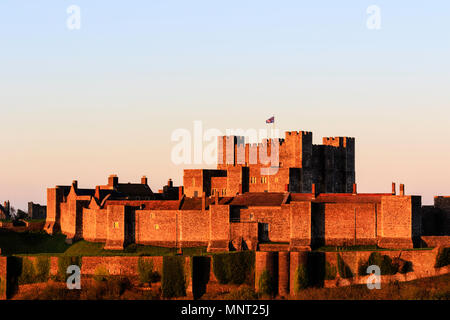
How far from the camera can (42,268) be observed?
98.8m

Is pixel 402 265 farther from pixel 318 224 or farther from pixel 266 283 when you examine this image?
pixel 266 283

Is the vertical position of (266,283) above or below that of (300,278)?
below

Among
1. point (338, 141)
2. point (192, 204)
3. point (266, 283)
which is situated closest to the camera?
point (266, 283)

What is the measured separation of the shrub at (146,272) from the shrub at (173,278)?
3.27ft

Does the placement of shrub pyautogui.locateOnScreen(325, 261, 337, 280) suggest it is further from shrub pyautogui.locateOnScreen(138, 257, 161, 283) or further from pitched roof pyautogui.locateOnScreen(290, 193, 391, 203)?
shrub pyautogui.locateOnScreen(138, 257, 161, 283)

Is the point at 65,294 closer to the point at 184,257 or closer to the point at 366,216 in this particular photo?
the point at 184,257

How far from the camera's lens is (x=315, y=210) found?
10094cm

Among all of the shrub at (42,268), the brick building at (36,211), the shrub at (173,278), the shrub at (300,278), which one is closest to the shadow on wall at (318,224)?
the shrub at (300,278)

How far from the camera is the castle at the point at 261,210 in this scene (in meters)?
100

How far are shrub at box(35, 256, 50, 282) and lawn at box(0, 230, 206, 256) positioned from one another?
4.45 metres

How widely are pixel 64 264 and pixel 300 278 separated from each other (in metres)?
19.4

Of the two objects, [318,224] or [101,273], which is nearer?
[101,273]

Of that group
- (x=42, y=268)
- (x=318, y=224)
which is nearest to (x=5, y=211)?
(x=42, y=268)

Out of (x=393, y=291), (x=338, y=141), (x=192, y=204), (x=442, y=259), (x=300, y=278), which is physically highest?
(x=338, y=141)
